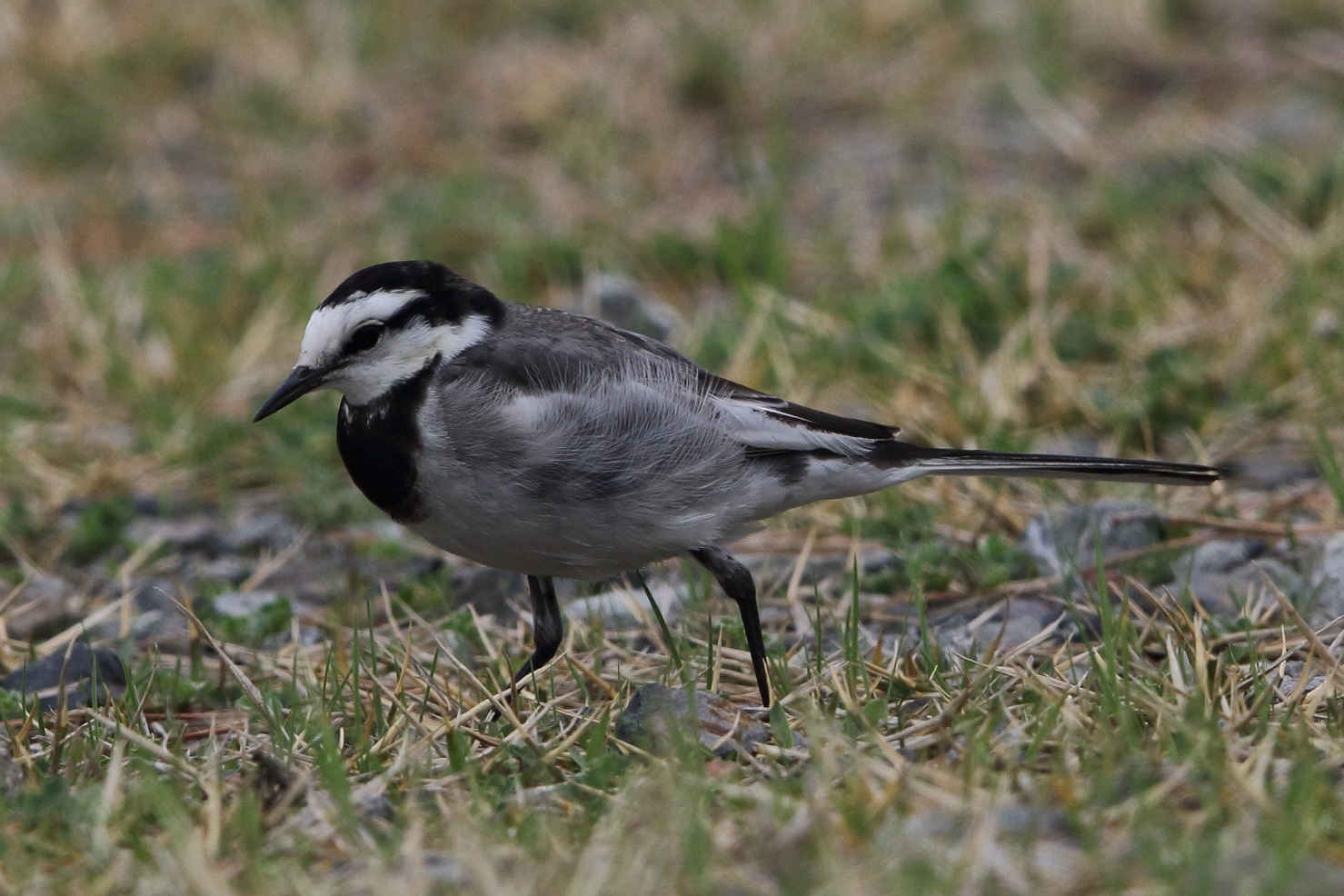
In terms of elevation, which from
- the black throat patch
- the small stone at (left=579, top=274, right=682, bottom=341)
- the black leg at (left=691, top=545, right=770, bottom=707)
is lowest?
the black leg at (left=691, top=545, right=770, bottom=707)

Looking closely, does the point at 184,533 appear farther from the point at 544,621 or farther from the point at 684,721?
the point at 684,721

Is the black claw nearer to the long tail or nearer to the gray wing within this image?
the gray wing

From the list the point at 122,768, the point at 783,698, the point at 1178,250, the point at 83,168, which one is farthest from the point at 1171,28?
the point at 122,768

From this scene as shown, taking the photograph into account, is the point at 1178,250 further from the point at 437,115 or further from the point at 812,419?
the point at 437,115

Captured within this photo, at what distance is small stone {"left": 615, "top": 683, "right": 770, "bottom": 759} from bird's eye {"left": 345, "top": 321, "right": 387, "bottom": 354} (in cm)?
110

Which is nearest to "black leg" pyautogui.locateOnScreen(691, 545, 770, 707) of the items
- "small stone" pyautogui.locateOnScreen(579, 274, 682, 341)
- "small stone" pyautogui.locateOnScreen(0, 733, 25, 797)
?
"small stone" pyautogui.locateOnScreen(0, 733, 25, 797)

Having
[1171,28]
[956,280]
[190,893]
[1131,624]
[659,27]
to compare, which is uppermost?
[1171,28]

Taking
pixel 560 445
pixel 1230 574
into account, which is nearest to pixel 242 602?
pixel 560 445

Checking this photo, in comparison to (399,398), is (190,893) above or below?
below

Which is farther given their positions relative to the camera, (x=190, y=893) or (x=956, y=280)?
(x=956, y=280)

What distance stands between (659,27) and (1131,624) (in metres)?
6.26

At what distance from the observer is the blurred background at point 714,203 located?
19.9 feet

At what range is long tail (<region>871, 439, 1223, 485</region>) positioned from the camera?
13.8 ft

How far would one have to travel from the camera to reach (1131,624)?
4.12m
